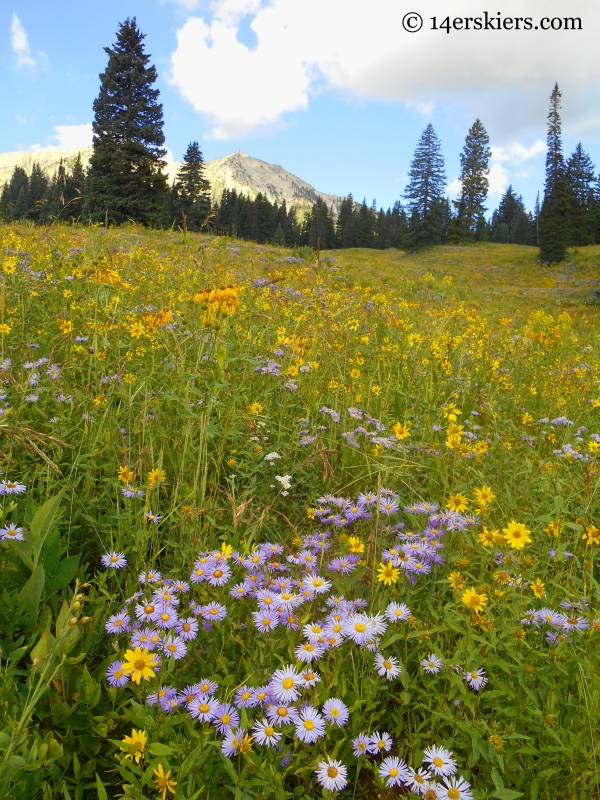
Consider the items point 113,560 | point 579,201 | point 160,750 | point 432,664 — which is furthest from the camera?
point 579,201

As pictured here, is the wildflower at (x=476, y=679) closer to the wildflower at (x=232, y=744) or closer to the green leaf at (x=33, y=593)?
the wildflower at (x=232, y=744)

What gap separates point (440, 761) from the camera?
1051 millimetres

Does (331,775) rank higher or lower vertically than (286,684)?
lower

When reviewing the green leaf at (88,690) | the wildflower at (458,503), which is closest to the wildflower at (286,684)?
the green leaf at (88,690)

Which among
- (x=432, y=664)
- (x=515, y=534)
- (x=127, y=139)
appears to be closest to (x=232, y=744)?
(x=432, y=664)

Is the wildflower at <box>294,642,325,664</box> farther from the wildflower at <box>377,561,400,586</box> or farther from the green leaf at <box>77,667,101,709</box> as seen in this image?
the green leaf at <box>77,667,101,709</box>

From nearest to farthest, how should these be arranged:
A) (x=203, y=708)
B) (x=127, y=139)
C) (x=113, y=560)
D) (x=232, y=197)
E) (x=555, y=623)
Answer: (x=203, y=708) → (x=555, y=623) → (x=113, y=560) → (x=127, y=139) → (x=232, y=197)

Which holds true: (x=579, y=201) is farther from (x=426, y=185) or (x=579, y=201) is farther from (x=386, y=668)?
(x=386, y=668)

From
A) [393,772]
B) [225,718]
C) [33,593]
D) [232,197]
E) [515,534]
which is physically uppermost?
[232,197]

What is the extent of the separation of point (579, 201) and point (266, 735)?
50340 mm

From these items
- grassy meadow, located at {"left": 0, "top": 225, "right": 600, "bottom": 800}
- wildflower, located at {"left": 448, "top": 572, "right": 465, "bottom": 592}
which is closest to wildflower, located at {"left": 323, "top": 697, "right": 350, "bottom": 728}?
grassy meadow, located at {"left": 0, "top": 225, "right": 600, "bottom": 800}

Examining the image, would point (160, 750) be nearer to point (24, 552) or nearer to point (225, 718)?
point (225, 718)

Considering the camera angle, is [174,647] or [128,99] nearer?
[174,647]

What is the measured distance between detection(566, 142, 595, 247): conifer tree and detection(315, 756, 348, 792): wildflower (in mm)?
35609
